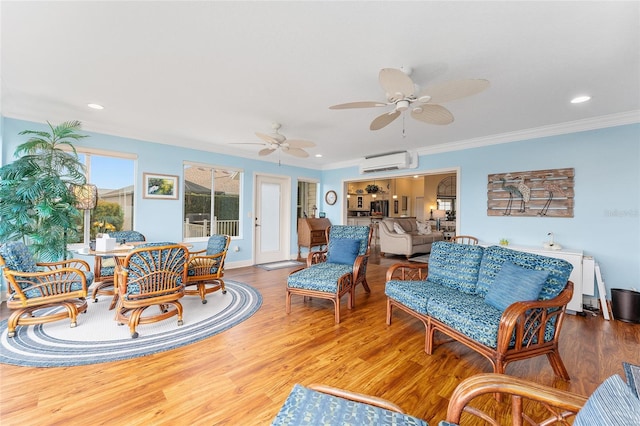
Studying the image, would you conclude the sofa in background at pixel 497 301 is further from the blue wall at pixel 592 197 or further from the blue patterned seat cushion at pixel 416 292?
the blue wall at pixel 592 197

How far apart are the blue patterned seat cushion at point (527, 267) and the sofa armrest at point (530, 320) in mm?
70

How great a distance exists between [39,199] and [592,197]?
23.1 feet

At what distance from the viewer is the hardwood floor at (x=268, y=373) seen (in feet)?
5.10

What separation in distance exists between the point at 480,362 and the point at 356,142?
373 cm

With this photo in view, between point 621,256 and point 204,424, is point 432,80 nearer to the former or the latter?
point 204,424

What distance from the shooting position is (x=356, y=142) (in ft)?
15.6

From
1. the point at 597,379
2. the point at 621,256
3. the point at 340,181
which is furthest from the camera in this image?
the point at 340,181

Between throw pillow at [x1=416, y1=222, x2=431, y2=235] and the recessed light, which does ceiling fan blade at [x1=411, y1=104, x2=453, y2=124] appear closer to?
the recessed light

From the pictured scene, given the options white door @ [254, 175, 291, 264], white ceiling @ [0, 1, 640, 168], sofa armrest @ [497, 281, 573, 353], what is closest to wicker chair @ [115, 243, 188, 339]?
white ceiling @ [0, 1, 640, 168]

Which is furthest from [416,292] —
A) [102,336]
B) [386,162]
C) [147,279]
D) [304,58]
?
[386,162]

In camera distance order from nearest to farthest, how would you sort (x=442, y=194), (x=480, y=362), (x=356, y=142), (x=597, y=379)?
1. (x=597, y=379)
2. (x=480, y=362)
3. (x=356, y=142)
4. (x=442, y=194)

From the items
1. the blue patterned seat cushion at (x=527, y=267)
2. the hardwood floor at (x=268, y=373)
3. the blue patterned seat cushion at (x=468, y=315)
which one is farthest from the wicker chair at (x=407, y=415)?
the blue patterned seat cushion at (x=527, y=267)

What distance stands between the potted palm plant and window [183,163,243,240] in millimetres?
1748

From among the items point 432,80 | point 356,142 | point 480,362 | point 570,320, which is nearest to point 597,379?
point 480,362
